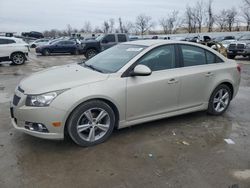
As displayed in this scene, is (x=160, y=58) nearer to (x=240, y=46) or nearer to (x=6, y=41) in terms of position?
(x=6, y=41)

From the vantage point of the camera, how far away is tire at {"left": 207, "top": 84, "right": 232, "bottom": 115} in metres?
5.34

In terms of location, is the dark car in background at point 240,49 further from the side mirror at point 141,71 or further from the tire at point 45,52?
the side mirror at point 141,71

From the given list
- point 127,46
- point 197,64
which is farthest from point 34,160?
point 197,64

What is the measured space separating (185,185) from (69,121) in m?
1.77

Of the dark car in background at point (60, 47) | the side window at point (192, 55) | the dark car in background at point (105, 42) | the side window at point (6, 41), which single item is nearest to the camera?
the side window at point (192, 55)

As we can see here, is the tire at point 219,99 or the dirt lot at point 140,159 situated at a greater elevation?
the tire at point 219,99

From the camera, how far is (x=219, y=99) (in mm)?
5496

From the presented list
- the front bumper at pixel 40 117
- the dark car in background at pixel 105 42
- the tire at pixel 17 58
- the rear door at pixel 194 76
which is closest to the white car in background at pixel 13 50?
the tire at pixel 17 58

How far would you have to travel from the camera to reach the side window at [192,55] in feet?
16.2

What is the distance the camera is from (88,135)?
4.05 metres

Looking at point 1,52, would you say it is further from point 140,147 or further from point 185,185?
point 185,185

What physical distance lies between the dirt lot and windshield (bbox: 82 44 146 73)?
1.12 m

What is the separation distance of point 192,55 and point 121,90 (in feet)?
5.80

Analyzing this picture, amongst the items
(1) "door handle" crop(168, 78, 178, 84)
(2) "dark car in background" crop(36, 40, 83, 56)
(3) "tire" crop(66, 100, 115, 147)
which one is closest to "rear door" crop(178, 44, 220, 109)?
(1) "door handle" crop(168, 78, 178, 84)
